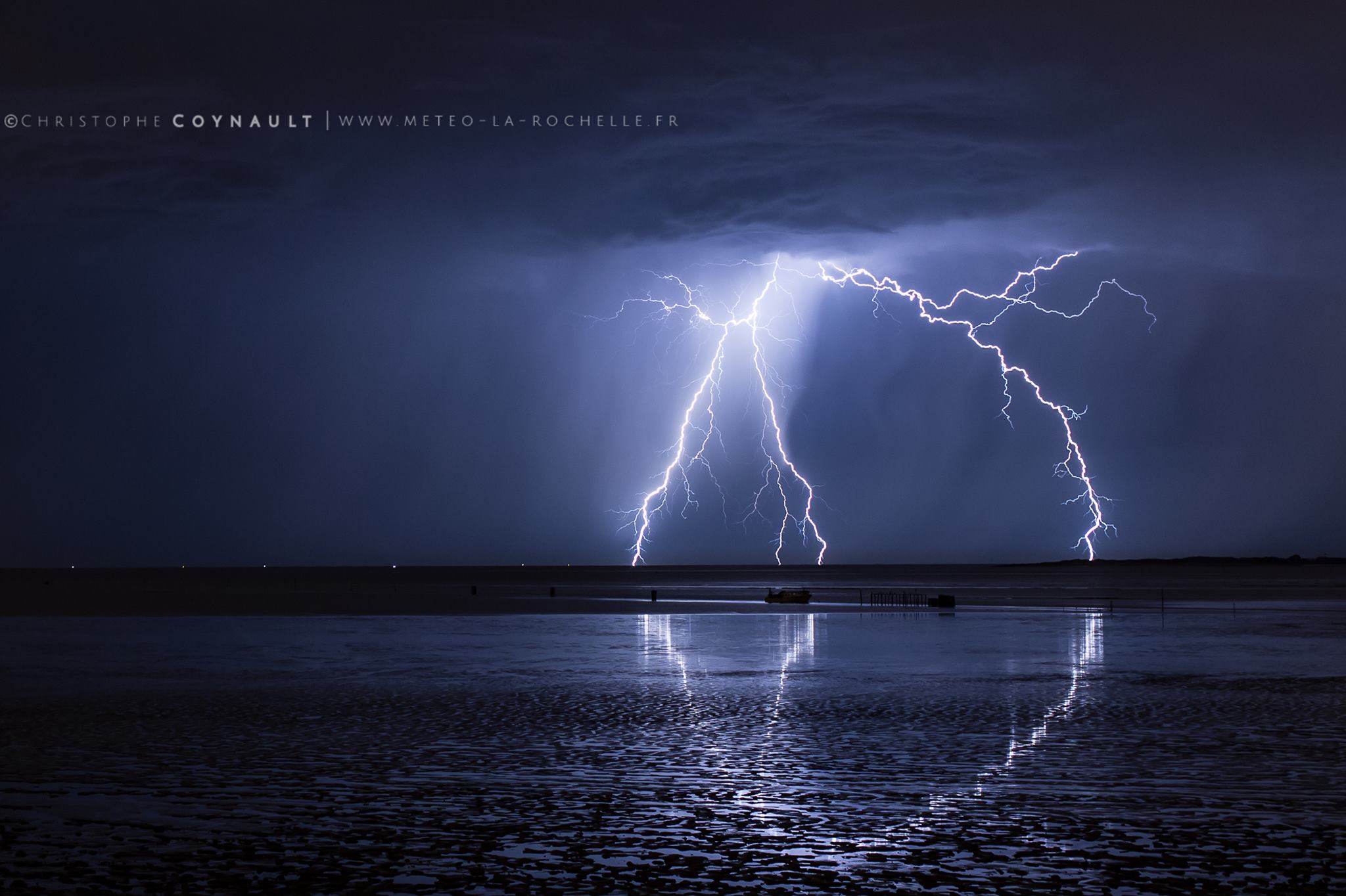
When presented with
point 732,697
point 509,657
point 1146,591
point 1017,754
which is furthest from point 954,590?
point 1017,754

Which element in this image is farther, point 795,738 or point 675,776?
point 795,738

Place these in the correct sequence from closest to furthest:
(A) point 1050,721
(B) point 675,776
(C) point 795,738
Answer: (B) point 675,776 → (C) point 795,738 → (A) point 1050,721

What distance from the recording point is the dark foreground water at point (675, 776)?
11.6 m

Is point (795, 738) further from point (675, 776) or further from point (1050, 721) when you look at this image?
point (1050, 721)

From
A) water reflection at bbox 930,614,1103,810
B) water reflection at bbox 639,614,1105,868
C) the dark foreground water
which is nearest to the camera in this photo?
the dark foreground water

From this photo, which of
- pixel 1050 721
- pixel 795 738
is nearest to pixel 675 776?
pixel 795 738

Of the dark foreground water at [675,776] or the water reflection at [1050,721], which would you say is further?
the water reflection at [1050,721]

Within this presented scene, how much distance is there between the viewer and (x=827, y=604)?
265ft

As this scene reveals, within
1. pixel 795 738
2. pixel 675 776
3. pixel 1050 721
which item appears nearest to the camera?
pixel 675 776

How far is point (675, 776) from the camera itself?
16.9m

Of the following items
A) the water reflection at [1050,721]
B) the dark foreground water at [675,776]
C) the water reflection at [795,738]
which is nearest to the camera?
the dark foreground water at [675,776]

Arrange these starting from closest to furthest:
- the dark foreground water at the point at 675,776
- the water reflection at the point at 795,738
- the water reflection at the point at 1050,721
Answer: the dark foreground water at the point at 675,776 → the water reflection at the point at 795,738 → the water reflection at the point at 1050,721

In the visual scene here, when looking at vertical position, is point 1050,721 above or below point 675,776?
below

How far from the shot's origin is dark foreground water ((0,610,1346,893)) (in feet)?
38.2
